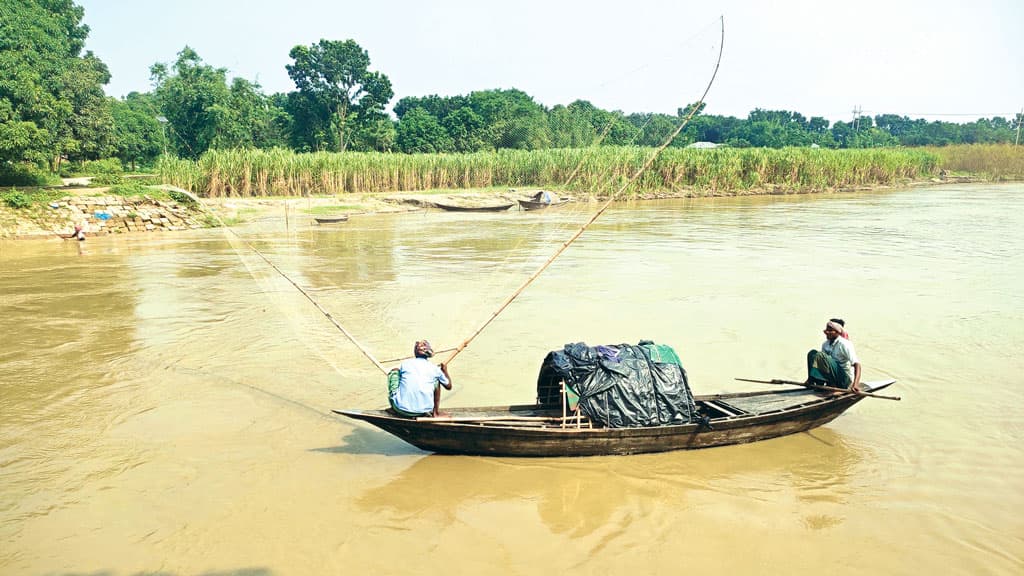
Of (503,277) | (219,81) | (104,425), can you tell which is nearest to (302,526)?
(104,425)

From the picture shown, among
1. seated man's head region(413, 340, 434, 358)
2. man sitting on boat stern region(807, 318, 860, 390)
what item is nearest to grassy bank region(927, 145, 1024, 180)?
man sitting on boat stern region(807, 318, 860, 390)

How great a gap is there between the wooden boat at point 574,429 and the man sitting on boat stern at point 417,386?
12cm

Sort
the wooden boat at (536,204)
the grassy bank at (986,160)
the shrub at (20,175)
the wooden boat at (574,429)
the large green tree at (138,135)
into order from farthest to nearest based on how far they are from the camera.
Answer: the grassy bank at (986,160)
the large green tree at (138,135)
the wooden boat at (536,204)
the shrub at (20,175)
the wooden boat at (574,429)

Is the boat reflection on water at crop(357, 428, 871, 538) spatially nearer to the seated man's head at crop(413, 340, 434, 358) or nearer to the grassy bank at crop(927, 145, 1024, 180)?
the seated man's head at crop(413, 340, 434, 358)

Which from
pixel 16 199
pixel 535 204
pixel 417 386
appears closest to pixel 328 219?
pixel 16 199

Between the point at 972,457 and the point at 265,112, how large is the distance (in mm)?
45480

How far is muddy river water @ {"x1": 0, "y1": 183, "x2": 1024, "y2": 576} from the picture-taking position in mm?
5105

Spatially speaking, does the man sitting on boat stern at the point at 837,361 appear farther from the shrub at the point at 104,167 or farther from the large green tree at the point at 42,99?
the shrub at the point at 104,167

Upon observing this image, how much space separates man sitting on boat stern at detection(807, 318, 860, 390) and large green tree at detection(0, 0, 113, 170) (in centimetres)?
2320

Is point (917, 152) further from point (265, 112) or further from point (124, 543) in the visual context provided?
point (124, 543)

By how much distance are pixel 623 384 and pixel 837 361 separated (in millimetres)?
2385

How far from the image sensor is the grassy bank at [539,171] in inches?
1154

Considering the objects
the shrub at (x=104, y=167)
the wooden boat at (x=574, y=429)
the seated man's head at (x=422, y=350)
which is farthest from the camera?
the shrub at (x=104, y=167)

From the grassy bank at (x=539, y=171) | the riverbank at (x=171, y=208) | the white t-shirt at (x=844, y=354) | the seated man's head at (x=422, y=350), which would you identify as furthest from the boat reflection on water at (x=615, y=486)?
the grassy bank at (x=539, y=171)
